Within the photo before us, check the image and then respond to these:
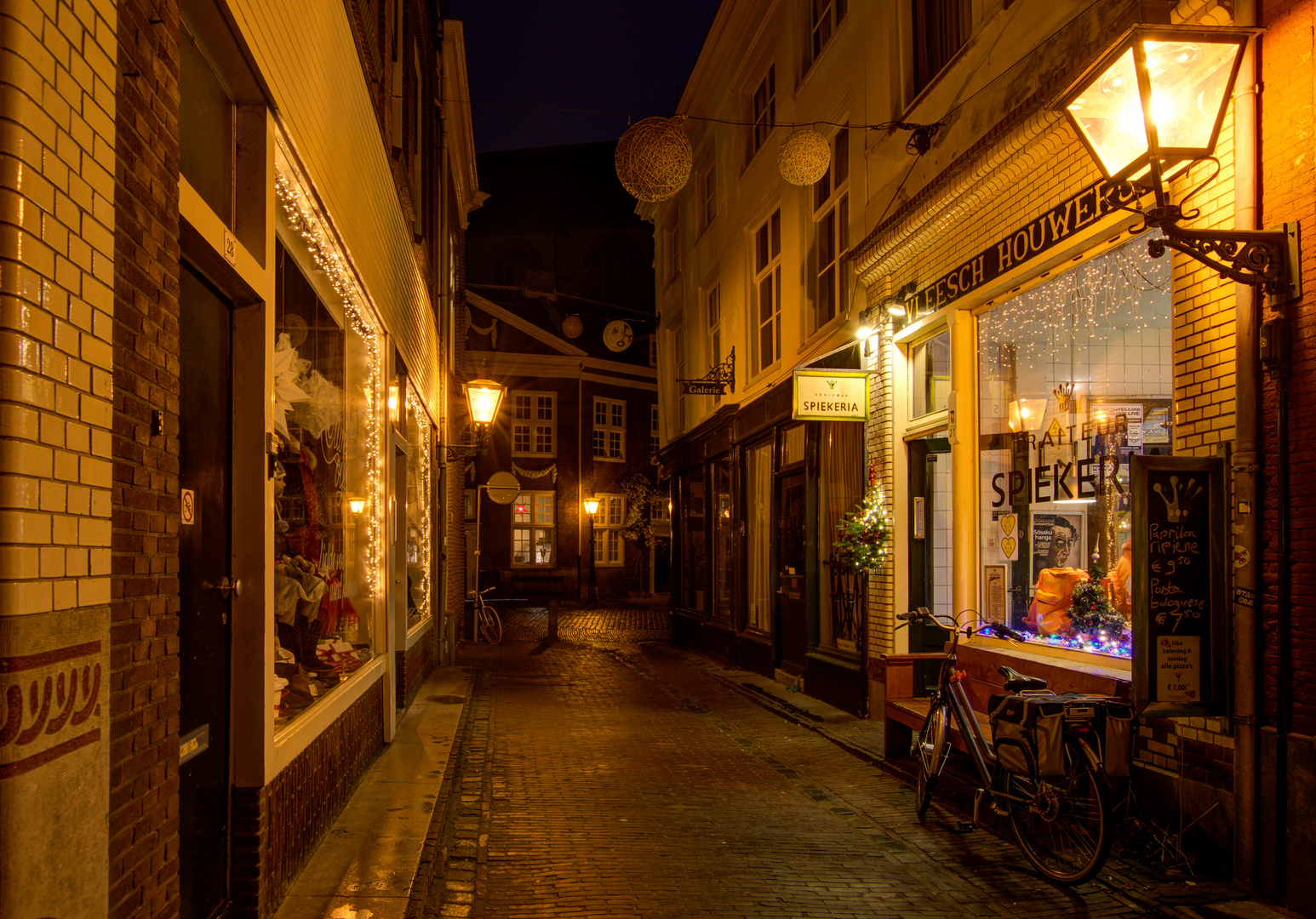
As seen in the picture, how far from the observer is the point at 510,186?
47.0 metres

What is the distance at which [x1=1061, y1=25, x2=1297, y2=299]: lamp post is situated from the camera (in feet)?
15.5

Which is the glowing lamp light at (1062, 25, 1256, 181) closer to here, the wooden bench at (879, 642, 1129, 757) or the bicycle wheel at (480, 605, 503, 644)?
the wooden bench at (879, 642, 1129, 757)

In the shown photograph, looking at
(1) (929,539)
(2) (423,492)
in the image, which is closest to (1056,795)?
(1) (929,539)

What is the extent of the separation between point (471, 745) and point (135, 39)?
729 centimetres

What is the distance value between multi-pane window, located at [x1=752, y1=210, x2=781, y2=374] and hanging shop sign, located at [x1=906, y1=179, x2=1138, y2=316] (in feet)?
15.6

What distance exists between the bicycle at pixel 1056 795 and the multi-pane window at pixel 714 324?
38.9ft

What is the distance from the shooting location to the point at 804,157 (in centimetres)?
1145

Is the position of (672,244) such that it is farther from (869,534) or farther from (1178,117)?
(1178,117)

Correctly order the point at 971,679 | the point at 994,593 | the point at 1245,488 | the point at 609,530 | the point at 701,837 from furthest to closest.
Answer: the point at 609,530 < the point at 994,593 < the point at 971,679 < the point at 701,837 < the point at 1245,488

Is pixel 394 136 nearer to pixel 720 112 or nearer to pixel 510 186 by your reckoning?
pixel 720 112

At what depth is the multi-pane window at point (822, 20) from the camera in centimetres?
1211

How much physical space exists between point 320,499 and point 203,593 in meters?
2.70

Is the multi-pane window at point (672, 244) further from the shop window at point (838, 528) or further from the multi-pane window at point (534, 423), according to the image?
the multi-pane window at point (534, 423)

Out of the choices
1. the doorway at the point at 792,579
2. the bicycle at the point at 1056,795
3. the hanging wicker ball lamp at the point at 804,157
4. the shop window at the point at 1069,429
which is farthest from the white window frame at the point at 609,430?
the bicycle at the point at 1056,795
